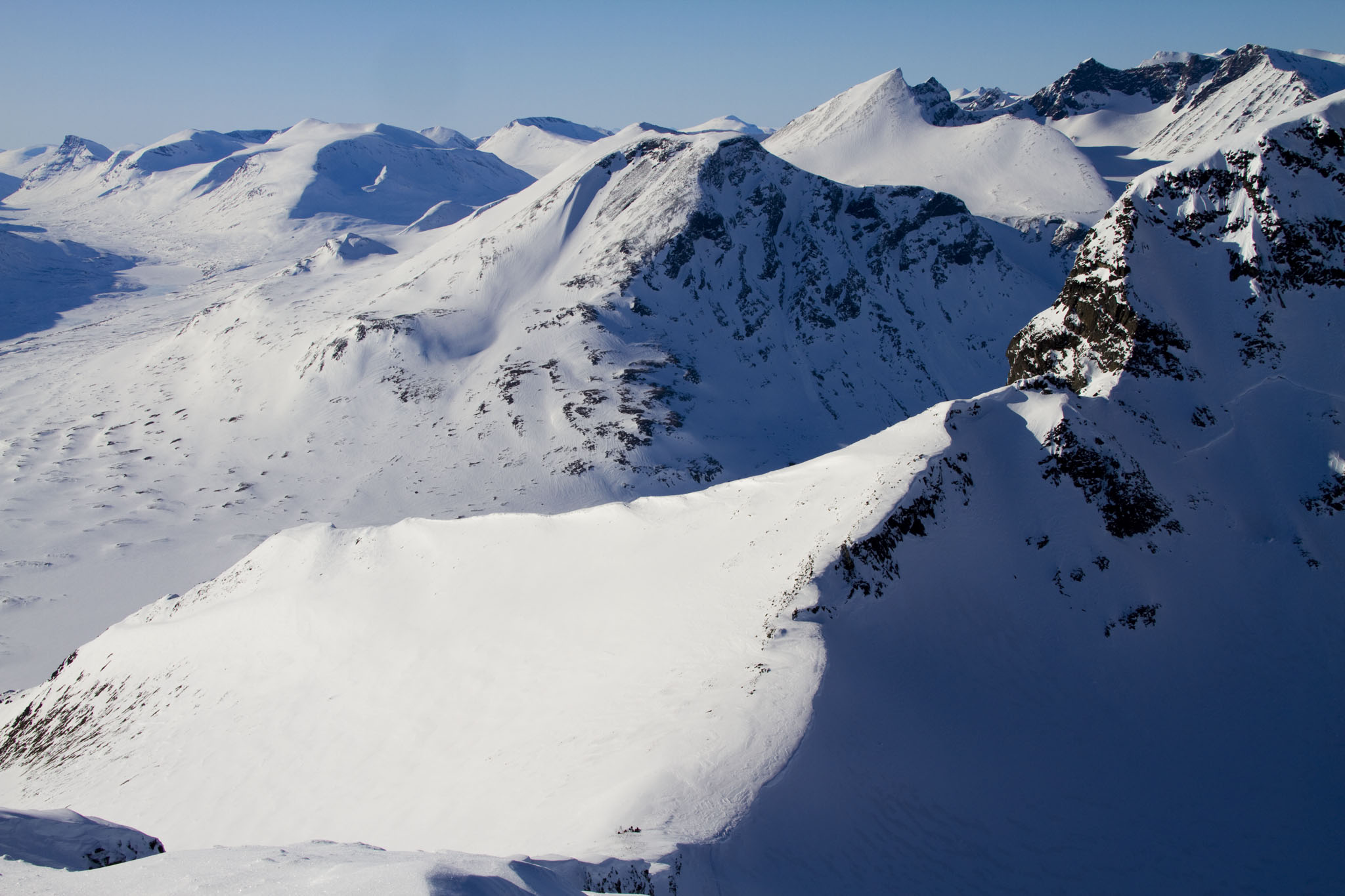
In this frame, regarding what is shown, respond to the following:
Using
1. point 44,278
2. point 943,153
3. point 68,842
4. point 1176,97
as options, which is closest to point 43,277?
point 44,278

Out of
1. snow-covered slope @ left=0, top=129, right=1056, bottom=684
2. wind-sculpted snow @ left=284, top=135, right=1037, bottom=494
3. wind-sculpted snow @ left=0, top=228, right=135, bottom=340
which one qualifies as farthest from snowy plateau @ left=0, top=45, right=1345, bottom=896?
wind-sculpted snow @ left=0, top=228, right=135, bottom=340

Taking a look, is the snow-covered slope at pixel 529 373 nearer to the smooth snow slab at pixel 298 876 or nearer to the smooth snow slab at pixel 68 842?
the smooth snow slab at pixel 68 842

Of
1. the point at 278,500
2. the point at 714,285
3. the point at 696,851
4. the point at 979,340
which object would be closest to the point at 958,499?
the point at 696,851

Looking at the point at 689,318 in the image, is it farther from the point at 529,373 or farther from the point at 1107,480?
the point at 1107,480

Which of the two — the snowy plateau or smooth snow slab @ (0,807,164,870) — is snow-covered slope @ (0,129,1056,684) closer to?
the snowy plateau

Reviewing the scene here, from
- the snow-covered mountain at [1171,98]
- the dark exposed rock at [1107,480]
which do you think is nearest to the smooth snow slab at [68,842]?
the dark exposed rock at [1107,480]

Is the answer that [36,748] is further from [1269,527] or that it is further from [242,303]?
[242,303]
